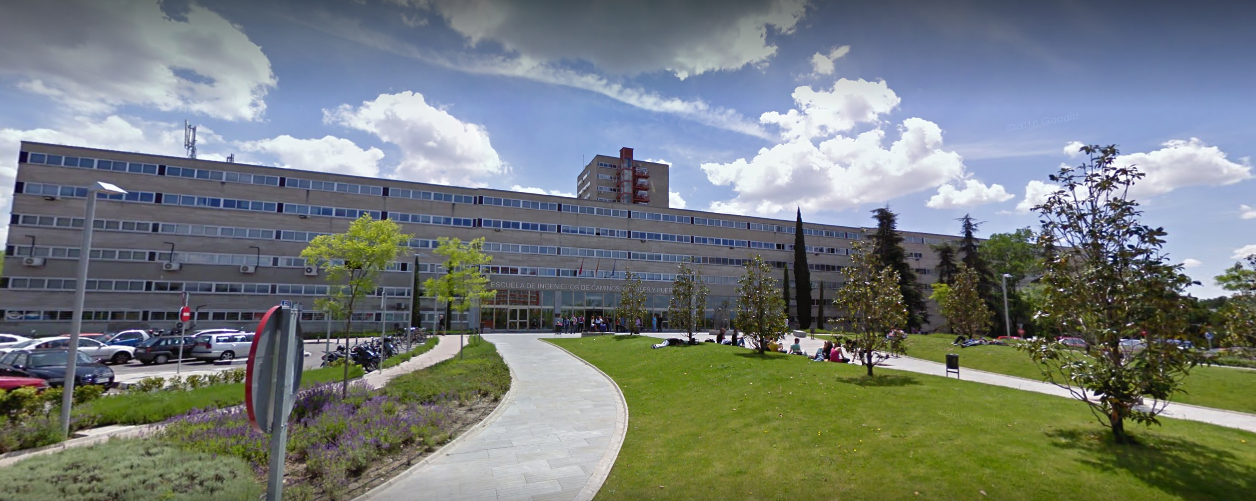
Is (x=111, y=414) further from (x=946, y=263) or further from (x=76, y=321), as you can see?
(x=946, y=263)

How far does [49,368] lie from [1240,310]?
30659mm

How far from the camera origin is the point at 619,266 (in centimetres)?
5944

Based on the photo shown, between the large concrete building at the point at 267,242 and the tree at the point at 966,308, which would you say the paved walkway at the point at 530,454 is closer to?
the tree at the point at 966,308

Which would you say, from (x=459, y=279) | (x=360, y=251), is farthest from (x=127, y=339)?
(x=360, y=251)

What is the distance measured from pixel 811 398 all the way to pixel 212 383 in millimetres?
17915

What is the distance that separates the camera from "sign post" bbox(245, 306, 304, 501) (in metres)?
3.92

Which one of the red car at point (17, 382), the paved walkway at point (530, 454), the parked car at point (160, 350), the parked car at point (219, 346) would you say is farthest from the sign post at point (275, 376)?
the parked car at point (160, 350)

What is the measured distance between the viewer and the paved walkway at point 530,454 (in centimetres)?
731

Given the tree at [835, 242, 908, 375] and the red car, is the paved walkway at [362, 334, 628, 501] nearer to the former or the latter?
the tree at [835, 242, 908, 375]

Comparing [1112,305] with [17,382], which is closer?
[1112,305]

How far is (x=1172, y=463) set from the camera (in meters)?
7.43

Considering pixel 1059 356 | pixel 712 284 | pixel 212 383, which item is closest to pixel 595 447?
pixel 1059 356

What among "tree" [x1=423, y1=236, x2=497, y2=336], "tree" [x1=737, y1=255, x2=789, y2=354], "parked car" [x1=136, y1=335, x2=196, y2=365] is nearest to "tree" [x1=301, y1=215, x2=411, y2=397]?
"tree" [x1=423, y1=236, x2=497, y2=336]

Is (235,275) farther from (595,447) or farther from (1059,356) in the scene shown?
(1059,356)
